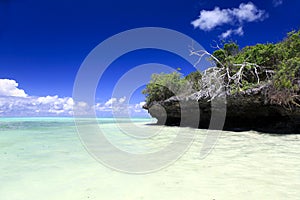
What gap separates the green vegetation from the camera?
990 centimetres

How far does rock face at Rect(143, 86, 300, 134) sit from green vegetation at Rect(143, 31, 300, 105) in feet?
2.00

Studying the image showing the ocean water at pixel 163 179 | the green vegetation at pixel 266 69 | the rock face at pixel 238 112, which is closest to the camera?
the ocean water at pixel 163 179

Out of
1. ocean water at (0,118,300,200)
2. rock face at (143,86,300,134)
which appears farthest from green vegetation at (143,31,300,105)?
ocean water at (0,118,300,200)

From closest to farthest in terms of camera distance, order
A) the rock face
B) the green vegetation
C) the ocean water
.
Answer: the ocean water, the green vegetation, the rock face

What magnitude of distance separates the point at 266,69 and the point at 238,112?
292 centimetres

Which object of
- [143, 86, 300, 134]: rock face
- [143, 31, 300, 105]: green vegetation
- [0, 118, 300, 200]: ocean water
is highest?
[143, 31, 300, 105]: green vegetation

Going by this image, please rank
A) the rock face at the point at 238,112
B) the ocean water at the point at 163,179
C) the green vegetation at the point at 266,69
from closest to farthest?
1. the ocean water at the point at 163,179
2. the green vegetation at the point at 266,69
3. the rock face at the point at 238,112

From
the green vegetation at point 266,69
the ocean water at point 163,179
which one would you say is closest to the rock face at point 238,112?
the green vegetation at point 266,69

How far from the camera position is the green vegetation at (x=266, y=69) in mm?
9899

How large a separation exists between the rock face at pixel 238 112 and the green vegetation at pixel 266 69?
611 mm

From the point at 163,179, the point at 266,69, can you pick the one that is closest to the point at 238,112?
the point at 266,69

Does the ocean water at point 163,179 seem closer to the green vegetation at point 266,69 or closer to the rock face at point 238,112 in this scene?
the green vegetation at point 266,69

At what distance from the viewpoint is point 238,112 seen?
1342 centimetres

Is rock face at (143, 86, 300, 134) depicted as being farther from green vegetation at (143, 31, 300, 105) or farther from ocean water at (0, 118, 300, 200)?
ocean water at (0, 118, 300, 200)
